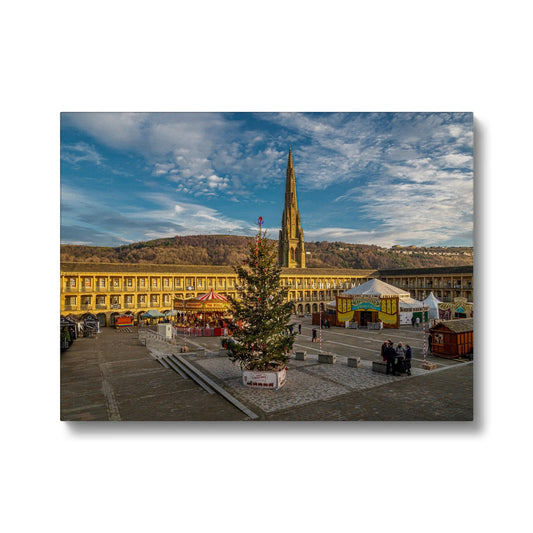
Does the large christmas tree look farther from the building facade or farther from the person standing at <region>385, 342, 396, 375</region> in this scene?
the building facade

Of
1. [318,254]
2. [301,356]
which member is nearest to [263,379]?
[301,356]

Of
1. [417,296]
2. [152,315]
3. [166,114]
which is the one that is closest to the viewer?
[166,114]

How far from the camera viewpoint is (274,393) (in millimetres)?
8977

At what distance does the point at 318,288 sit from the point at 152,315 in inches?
605

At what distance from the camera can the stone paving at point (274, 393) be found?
25.4 feet

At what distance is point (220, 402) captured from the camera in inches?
331

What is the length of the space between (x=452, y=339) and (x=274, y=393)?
905 cm

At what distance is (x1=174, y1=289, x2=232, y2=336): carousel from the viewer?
20922 millimetres

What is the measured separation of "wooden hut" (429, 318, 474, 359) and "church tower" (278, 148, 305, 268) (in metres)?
7.42

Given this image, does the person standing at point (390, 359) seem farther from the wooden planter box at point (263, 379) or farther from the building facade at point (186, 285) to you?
the building facade at point (186, 285)

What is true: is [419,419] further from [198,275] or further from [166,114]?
[198,275]

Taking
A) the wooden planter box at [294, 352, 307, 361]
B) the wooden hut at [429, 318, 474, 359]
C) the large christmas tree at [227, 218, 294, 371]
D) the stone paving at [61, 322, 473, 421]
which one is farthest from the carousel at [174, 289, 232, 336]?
the wooden hut at [429, 318, 474, 359]

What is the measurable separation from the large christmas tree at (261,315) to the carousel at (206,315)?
32.0ft
